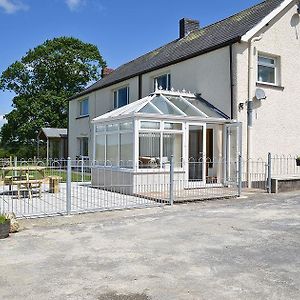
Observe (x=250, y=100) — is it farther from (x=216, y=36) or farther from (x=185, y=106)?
(x=216, y=36)

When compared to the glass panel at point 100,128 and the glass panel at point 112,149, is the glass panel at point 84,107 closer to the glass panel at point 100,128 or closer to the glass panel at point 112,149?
the glass panel at point 100,128

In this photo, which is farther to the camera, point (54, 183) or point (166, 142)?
point (166, 142)

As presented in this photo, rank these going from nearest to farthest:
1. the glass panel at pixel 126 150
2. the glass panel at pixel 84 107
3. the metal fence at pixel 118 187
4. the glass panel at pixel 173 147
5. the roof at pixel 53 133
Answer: the metal fence at pixel 118 187, the glass panel at pixel 126 150, the glass panel at pixel 173 147, the glass panel at pixel 84 107, the roof at pixel 53 133

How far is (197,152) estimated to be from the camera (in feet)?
52.0

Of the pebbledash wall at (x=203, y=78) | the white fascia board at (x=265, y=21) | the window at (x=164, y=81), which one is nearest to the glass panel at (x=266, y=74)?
the white fascia board at (x=265, y=21)

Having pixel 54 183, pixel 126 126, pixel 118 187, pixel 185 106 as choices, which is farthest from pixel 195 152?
pixel 54 183

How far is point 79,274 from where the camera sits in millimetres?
5125

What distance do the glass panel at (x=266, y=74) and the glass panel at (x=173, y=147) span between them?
5053mm

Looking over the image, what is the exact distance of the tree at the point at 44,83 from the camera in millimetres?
44156

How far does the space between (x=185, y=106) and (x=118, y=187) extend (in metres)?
4.34

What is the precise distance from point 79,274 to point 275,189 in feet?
35.5

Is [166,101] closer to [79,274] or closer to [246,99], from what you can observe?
[246,99]

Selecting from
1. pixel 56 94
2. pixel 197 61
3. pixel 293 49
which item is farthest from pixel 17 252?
pixel 56 94

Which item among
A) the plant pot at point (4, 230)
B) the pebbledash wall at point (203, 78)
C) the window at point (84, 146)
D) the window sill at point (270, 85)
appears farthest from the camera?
the window at point (84, 146)
